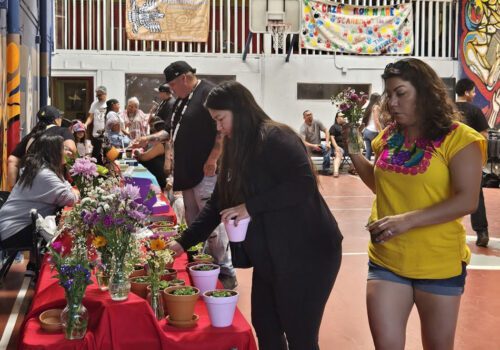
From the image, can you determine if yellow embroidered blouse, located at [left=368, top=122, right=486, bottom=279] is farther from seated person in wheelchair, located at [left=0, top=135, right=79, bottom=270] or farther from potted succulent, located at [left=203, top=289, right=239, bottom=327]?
seated person in wheelchair, located at [left=0, top=135, right=79, bottom=270]

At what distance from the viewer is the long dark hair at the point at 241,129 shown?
2418 mm

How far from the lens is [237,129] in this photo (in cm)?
243

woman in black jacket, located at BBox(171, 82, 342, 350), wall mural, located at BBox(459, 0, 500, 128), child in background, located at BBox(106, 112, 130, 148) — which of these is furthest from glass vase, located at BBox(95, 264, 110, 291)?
wall mural, located at BBox(459, 0, 500, 128)

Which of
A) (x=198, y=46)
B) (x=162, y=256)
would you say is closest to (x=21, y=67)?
(x=162, y=256)

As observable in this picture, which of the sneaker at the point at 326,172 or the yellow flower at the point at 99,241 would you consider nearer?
the yellow flower at the point at 99,241

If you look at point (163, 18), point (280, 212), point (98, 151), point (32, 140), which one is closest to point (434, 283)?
point (280, 212)

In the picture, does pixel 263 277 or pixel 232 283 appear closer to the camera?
pixel 263 277

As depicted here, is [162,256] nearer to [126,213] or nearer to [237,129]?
[126,213]

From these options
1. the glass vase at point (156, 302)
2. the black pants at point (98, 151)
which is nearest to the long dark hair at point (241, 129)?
the glass vase at point (156, 302)

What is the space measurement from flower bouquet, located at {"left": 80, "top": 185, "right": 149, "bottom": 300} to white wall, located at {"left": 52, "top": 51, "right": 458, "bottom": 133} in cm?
1351

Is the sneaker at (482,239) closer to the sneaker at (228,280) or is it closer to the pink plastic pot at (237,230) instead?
the sneaker at (228,280)

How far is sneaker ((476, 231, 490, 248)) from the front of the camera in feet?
21.5

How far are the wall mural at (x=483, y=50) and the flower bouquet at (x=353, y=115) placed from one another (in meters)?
14.3

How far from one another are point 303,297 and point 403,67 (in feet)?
2.85
